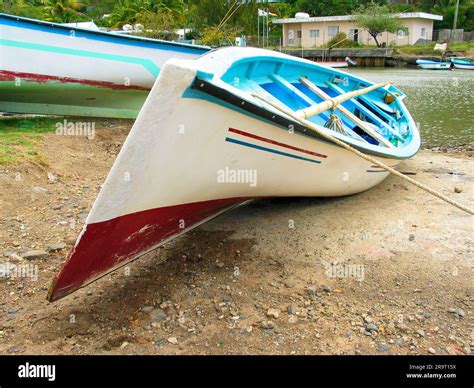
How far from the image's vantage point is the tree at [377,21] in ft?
134

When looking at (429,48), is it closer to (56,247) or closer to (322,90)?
(322,90)

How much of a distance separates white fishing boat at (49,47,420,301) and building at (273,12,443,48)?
138 feet

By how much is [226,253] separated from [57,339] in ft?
5.81

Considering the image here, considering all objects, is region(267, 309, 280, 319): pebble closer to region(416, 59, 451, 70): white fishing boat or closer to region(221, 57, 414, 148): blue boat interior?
region(221, 57, 414, 148): blue boat interior

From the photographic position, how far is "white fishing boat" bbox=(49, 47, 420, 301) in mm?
3309

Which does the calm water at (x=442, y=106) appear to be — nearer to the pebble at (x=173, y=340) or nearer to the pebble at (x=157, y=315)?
the pebble at (x=157, y=315)

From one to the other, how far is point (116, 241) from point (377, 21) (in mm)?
42451

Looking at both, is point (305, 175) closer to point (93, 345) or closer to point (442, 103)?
point (93, 345)

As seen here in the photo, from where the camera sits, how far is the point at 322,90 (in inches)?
286

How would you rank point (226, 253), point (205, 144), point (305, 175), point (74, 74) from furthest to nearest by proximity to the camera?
point (74, 74) < point (305, 175) < point (226, 253) < point (205, 144)

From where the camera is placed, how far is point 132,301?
3701mm

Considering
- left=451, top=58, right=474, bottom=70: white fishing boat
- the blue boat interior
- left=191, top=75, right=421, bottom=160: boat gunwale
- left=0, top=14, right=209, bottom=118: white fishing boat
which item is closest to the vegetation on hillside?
left=451, top=58, right=474, bottom=70: white fishing boat

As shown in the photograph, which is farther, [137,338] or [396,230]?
[396,230]

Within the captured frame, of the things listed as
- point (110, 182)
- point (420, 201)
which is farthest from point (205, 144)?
point (420, 201)
